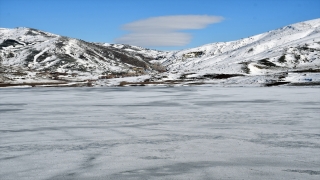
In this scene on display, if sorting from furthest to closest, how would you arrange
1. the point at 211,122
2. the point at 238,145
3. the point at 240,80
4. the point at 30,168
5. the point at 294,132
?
the point at 240,80 → the point at 211,122 → the point at 294,132 → the point at 238,145 → the point at 30,168

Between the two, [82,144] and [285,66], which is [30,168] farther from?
[285,66]

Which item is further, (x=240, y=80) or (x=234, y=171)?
(x=240, y=80)

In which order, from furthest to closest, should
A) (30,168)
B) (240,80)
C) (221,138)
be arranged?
(240,80) → (221,138) → (30,168)

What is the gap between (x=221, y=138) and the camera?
1198 centimetres

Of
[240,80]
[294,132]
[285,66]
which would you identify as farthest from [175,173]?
[285,66]

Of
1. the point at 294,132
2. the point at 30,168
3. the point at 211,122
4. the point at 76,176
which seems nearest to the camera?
the point at 76,176

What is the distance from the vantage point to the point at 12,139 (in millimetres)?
12148

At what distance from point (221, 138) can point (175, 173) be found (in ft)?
14.0

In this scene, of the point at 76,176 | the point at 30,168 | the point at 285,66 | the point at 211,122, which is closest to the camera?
the point at 76,176

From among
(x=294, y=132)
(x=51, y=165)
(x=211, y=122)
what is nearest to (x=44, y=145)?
(x=51, y=165)

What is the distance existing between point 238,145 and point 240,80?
52763 millimetres

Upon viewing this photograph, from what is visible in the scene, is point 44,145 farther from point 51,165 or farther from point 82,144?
point 51,165

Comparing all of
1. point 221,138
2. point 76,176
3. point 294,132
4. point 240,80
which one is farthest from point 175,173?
point 240,80

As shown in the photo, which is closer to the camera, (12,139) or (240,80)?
(12,139)
